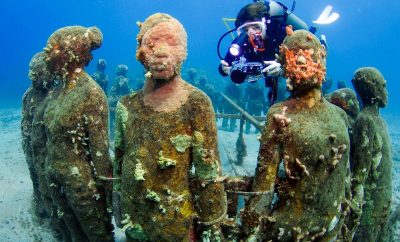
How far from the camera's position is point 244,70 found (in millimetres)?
4961


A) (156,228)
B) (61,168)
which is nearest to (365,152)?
(156,228)

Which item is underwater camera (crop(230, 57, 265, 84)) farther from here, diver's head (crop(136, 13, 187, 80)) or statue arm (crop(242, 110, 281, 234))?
diver's head (crop(136, 13, 187, 80))

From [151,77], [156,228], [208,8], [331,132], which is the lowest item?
[156,228]

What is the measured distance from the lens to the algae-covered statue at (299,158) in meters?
2.45

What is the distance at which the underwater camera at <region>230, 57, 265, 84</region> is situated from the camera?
4.92 metres

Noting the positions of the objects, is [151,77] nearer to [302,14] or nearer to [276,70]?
[276,70]

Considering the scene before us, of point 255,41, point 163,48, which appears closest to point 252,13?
point 255,41

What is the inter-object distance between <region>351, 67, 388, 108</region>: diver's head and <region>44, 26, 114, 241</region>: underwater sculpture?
2.80 m

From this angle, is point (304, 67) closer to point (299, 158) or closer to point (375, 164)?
point (299, 158)

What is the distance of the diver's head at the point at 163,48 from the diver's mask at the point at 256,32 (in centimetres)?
279

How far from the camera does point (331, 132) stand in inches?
97.7

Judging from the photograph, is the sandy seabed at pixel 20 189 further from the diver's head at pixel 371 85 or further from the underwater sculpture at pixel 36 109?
the diver's head at pixel 371 85

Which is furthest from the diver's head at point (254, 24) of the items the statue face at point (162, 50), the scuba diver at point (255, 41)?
the statue face at point (162, 50)

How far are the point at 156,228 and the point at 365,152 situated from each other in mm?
2191
